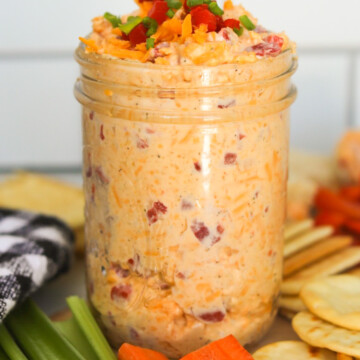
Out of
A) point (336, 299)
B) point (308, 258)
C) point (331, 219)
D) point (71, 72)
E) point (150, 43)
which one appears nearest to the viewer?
point (150, 43)

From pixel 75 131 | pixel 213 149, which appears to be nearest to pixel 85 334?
pixel 213 149

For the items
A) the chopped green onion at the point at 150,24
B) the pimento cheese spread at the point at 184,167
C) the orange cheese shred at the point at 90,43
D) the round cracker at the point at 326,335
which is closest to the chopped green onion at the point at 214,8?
the pimento cheese spread at the point at 184,167

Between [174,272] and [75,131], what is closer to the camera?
[174,272]

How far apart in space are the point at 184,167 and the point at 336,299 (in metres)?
0.46

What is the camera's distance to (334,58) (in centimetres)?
275

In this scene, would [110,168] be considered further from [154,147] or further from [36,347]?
[36,347]

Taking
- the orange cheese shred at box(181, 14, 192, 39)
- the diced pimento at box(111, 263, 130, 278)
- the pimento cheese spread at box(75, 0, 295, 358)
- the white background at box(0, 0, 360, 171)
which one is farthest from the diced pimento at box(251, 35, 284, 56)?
the white background at box(0, 0, 360, 171)

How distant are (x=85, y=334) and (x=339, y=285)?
0.56m

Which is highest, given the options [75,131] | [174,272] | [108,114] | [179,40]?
[179,40]

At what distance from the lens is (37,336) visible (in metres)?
1.29

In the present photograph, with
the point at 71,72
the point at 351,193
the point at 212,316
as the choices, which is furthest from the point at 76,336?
the point at 71,72

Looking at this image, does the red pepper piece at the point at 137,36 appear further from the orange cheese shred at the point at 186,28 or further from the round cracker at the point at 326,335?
the round cracker at the point at 326,335

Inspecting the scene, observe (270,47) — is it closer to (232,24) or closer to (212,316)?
(232,24)

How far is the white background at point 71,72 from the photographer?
2.61 meters
